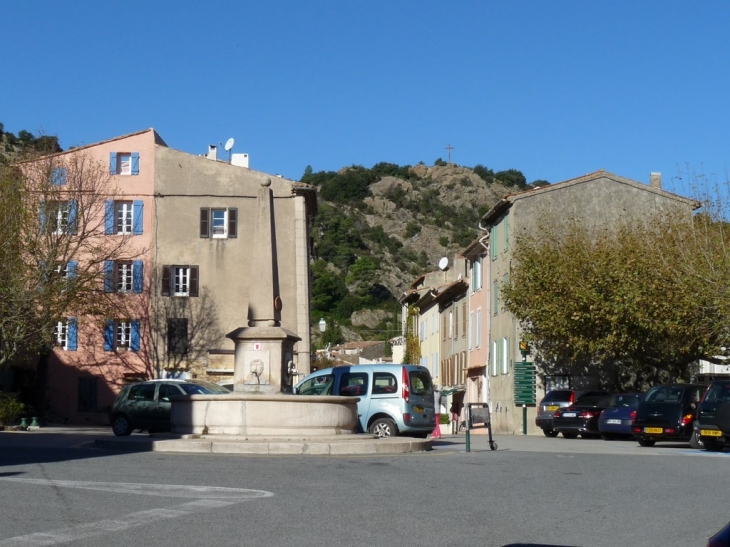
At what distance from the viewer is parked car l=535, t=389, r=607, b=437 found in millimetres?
31797

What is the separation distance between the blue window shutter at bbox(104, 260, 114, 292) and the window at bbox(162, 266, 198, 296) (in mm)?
2147

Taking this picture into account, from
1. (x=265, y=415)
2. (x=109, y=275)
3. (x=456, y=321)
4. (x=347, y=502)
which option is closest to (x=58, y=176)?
(x=109, y=275)

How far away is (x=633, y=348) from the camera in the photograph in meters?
33.8

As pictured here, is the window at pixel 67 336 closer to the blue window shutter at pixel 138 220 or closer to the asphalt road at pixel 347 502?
the blue window shutter at pixel 138 220

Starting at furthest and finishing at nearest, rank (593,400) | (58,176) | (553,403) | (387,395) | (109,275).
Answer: (109,275), (58,176), (553,403), (593,400), (387,395)

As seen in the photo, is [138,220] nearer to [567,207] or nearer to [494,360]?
[494,360]

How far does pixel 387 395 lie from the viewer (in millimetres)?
21375

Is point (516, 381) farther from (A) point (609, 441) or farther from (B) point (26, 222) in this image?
(B) point (26, 222)

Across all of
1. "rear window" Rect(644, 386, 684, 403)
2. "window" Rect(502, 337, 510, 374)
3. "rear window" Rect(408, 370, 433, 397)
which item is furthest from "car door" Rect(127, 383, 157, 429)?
"window" Rect(502, 337, 510, 374)

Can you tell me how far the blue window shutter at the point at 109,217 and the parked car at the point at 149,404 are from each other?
17.8 m

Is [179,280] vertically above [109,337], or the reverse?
[179,280]

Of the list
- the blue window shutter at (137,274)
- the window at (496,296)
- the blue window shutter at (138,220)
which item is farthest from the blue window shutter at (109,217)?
the window at (496,296)

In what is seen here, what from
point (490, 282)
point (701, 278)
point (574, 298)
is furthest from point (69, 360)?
point (701, 278)

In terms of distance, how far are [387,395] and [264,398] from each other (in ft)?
13.3
